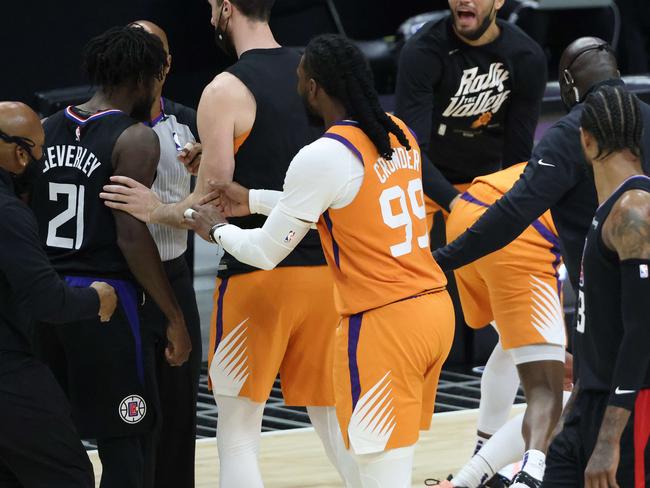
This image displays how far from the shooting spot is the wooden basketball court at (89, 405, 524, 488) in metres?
5.62

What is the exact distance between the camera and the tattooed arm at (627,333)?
332 cm

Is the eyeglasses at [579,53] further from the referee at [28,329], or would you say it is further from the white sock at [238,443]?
the referee at [28,329]

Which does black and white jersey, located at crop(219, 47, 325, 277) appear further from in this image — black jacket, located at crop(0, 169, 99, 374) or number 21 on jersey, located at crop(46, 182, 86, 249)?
black jacket, located at crop(0, 169, 99, 374)

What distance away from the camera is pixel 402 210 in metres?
3.97

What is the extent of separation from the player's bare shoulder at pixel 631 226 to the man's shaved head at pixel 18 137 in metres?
1.57

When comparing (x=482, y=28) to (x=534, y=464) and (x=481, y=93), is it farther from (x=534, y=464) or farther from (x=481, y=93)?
(x=534, y=464)

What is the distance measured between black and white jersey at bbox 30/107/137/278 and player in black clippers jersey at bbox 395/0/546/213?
1.88m

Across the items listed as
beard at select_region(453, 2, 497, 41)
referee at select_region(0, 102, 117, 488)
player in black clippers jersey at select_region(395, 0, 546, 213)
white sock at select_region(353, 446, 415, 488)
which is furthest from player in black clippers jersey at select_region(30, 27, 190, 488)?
beard at select_region(453, 2, 497, 41)

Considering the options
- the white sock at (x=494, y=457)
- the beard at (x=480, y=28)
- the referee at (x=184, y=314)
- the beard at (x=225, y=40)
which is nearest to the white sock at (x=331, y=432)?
the referee at (x=184, y=314)

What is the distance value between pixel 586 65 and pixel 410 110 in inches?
57.2

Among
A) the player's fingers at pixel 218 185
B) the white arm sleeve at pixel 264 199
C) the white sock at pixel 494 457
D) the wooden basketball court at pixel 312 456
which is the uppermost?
the player's fingers at pixel 218 185

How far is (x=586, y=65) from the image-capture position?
4465 millimetres

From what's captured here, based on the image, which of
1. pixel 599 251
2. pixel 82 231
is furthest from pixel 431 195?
pixel 599 251

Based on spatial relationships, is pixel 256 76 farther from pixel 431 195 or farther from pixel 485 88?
pixel 485 88
